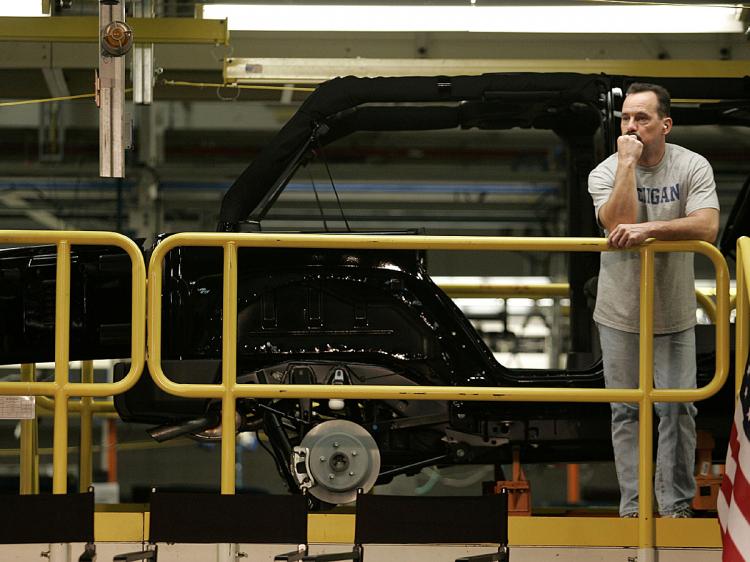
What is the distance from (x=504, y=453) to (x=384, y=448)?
0.59m

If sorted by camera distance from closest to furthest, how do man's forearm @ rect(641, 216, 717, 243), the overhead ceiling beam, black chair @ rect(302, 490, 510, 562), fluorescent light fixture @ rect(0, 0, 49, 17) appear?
black chair @ rect(302, 490, 510, 562) < man's forearm @ rect(641, 216, 717, 243) < fluorescent light fixture @ rect(0, 0, 49, 17) < the overhead ceiling beam

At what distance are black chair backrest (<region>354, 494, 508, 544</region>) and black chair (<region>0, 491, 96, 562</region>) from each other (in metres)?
1.01

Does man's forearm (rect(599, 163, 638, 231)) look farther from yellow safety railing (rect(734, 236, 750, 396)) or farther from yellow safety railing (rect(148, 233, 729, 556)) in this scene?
yellow safety railing (rect(734, 236, 750, 396))

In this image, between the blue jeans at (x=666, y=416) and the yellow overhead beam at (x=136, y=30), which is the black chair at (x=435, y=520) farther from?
the yellow overhead beam at (x=136, y=30)

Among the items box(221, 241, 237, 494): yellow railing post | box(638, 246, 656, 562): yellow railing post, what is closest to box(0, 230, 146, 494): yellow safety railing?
box(221, 241, 237, 494): yellow railing post

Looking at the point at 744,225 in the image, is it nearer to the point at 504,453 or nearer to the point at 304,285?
the point at 504,453

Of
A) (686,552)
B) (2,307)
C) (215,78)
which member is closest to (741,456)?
(686,552)

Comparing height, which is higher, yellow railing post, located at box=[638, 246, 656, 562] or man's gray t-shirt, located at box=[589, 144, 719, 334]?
man's gray t-shirt, located at box=[589, 144, 719, 334]

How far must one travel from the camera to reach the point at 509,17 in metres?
7.17

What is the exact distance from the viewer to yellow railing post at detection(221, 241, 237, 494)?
→ 424 cm

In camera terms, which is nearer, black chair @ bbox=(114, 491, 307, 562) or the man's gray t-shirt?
black chair @ bbox=(114, 491, 307, 562)

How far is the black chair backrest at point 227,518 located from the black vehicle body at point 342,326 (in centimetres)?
76

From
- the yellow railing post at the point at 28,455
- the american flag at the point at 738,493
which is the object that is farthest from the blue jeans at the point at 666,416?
the yellow railing post at the point at 28,455

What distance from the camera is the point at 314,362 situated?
5039mm
